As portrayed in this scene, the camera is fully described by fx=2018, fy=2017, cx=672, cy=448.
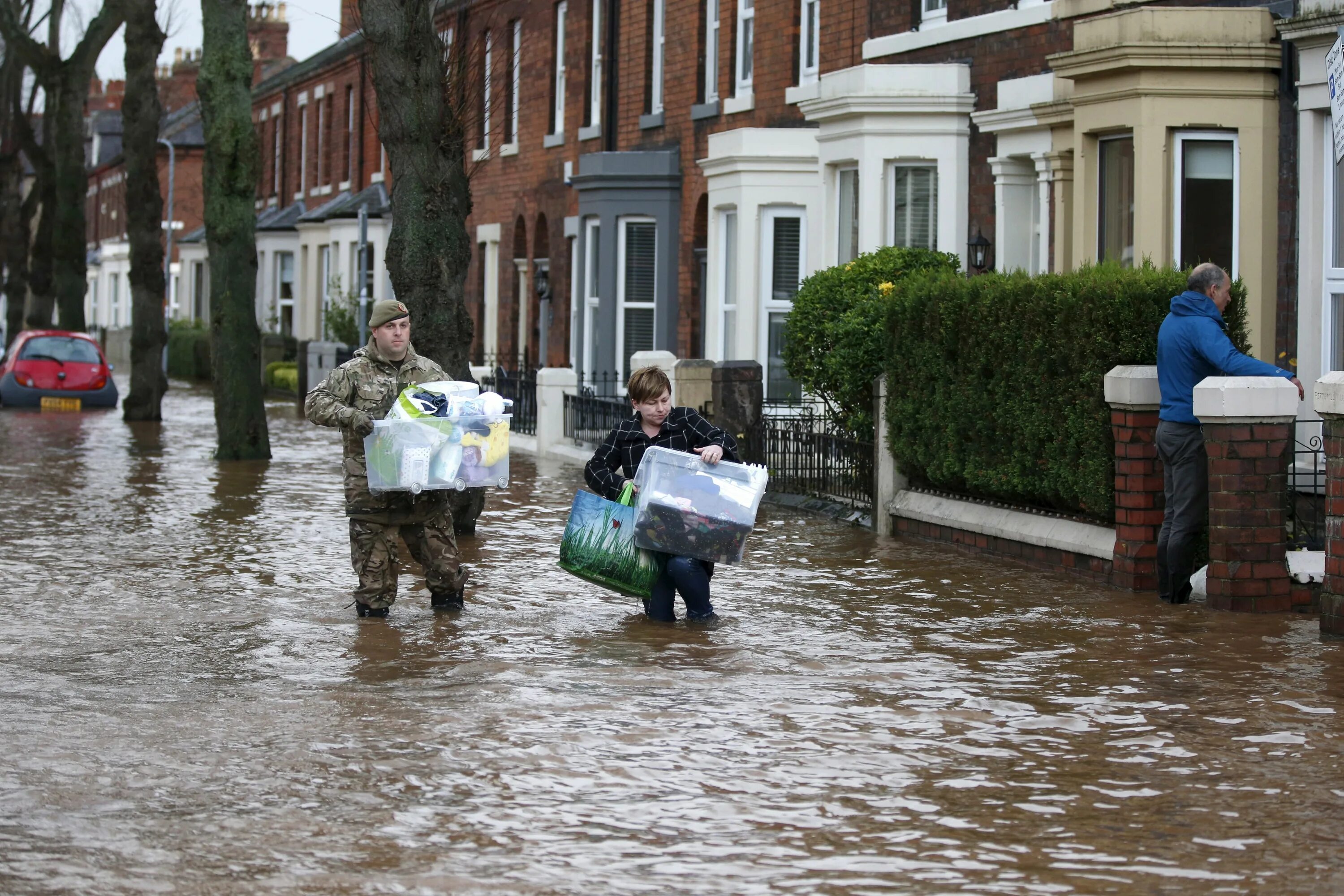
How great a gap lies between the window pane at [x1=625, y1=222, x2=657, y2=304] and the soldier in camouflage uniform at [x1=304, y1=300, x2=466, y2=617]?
709 inches

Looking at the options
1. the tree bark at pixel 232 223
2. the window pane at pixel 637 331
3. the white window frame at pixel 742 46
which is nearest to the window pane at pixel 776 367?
the white window frame at pixel 742 46


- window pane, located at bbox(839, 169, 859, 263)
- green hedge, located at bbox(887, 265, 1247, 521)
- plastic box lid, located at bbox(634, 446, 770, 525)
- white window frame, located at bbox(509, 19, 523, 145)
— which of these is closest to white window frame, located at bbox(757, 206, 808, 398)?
window pane, located at bbox(839, 169, 859, 263)

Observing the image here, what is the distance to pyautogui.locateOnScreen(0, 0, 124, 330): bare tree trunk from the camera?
36250mm

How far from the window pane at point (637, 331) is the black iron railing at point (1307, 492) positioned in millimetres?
14298

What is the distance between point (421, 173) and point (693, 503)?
563 centimetres

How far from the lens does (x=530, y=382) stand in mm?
27219

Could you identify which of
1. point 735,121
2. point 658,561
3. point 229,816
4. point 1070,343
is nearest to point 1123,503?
point 1070,343

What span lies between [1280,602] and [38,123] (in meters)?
58.8

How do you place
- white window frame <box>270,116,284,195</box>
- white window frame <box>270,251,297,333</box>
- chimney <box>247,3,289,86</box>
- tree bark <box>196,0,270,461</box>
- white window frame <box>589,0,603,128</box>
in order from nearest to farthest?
tree bark <box>196,0,270,461</box>, white window frame <box>589,0,603,128</box>, white window frame <box>270,251,297,333</box>, white window frame <box>270,116,284,195</box>, chimney <box>247,3,289,86</box>

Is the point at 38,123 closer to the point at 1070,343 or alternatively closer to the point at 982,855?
the point at 1070,343

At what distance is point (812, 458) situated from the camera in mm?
17625

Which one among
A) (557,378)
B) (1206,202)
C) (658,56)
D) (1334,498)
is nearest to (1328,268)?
(1206,202)

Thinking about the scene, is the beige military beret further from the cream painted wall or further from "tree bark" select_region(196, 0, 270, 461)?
"tree bark" select_region(196, 0, 270, 461)

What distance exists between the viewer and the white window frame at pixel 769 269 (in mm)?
24062
